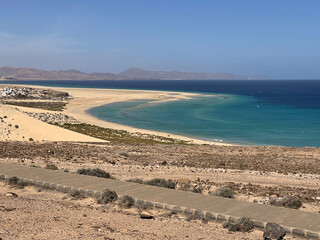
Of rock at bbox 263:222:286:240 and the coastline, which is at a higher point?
rock at bbox 263:222:286:240

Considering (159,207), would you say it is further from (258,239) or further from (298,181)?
(298,181)

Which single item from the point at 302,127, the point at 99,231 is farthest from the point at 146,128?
the point at 99,231

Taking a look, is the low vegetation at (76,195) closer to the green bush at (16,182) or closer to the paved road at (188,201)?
the paved road at (188,201)

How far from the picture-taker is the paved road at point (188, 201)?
945 centimetres

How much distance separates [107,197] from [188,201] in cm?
216

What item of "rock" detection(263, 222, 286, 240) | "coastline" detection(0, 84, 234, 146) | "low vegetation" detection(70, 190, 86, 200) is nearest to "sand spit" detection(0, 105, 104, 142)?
"coastline" detection(0, 84, 234, 146)

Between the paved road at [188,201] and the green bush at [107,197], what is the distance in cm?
41

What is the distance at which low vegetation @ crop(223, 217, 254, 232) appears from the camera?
30.1 ft

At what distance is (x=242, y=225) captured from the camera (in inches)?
361

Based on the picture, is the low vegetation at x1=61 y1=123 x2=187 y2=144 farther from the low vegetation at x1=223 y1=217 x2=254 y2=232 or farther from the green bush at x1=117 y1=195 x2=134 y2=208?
the low vegetation at x1=223 y1=217 x2=254 y2=232

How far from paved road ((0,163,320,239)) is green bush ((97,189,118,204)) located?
0.41 meters

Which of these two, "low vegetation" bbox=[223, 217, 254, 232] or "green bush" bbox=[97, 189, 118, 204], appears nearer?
"low vegetation" bbox=[223, 217, 254, 232]

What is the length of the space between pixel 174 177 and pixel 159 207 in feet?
16.9

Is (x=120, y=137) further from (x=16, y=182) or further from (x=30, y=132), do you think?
(x=16, y=182)
